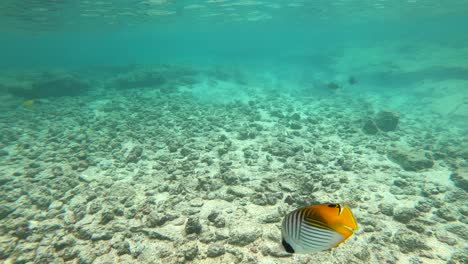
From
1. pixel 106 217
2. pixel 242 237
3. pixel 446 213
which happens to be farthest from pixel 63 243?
pixel 446 213

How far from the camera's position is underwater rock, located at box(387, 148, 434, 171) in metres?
8.57

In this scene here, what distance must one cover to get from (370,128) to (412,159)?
376 cm

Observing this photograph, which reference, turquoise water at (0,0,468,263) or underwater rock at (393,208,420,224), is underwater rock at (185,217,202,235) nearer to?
turquoise water at (0,0,468,263)

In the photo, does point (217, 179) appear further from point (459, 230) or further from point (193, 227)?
point (459, 230)

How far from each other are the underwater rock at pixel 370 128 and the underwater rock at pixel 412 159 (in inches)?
113

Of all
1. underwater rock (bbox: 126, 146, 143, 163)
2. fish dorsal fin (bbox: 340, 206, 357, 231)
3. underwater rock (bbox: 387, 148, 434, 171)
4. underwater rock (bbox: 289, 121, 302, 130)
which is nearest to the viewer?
fish dorsal fin (bbox: 340, 206, 357, 231)

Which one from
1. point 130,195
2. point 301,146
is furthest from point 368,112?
point 130,195

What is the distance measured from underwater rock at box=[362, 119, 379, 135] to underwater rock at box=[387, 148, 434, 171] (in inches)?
113

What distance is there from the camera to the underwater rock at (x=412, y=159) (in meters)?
8.57

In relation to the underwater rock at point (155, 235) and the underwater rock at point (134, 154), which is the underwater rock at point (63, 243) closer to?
the underwater rock at point (155, 235)

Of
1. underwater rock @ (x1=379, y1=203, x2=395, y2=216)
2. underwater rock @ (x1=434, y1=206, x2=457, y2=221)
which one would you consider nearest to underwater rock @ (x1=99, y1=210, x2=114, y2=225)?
underwater rock @ (x1=379, y1=203, x2=395, y2=216)

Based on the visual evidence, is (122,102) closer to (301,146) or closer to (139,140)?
(139,140)

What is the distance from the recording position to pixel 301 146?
9992 millimetres

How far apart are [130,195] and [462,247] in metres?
7.84
